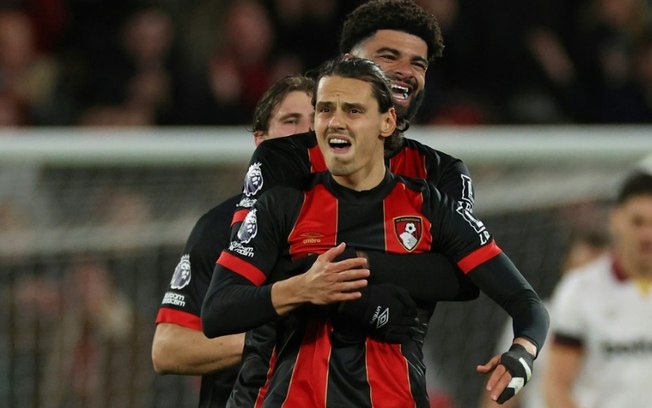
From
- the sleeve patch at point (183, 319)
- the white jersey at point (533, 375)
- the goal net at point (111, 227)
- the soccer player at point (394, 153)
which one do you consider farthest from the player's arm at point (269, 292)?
the white jersey at point (533, 375)

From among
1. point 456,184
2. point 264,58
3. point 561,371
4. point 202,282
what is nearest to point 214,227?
point 202,282

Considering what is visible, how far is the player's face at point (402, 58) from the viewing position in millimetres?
3475

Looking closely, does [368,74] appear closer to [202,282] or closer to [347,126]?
[347,126]

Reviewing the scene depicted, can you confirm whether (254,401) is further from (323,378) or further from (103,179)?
(103,179)

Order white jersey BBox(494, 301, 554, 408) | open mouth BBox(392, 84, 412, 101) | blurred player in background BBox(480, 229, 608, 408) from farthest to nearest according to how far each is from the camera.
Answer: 1. blurred player in background BBox(480, 229, 608, 408)
2. white jersey BBox(494, 301, 554, 408)
3. open mouth BBox(392, 84, 412, 101)

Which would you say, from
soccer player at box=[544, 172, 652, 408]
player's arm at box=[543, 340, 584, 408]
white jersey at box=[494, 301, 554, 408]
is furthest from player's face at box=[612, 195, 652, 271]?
white jersey at box=[494, 301, 554, 408]

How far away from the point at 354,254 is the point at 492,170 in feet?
12.0

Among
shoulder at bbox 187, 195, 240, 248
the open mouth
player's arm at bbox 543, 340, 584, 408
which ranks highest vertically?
the open mouth

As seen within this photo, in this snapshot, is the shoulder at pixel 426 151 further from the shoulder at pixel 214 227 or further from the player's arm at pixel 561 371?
the player's arm at pixel 561 371

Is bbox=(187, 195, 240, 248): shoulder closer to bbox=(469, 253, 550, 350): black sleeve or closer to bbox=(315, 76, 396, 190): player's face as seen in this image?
bbox=(315, 76, 396, 190): player's face

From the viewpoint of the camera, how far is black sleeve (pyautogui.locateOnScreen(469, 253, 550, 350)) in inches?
118

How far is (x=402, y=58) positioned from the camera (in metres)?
3.57

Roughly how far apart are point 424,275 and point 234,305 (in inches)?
15.6

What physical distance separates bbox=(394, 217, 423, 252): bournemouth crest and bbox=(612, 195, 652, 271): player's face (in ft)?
7.76
